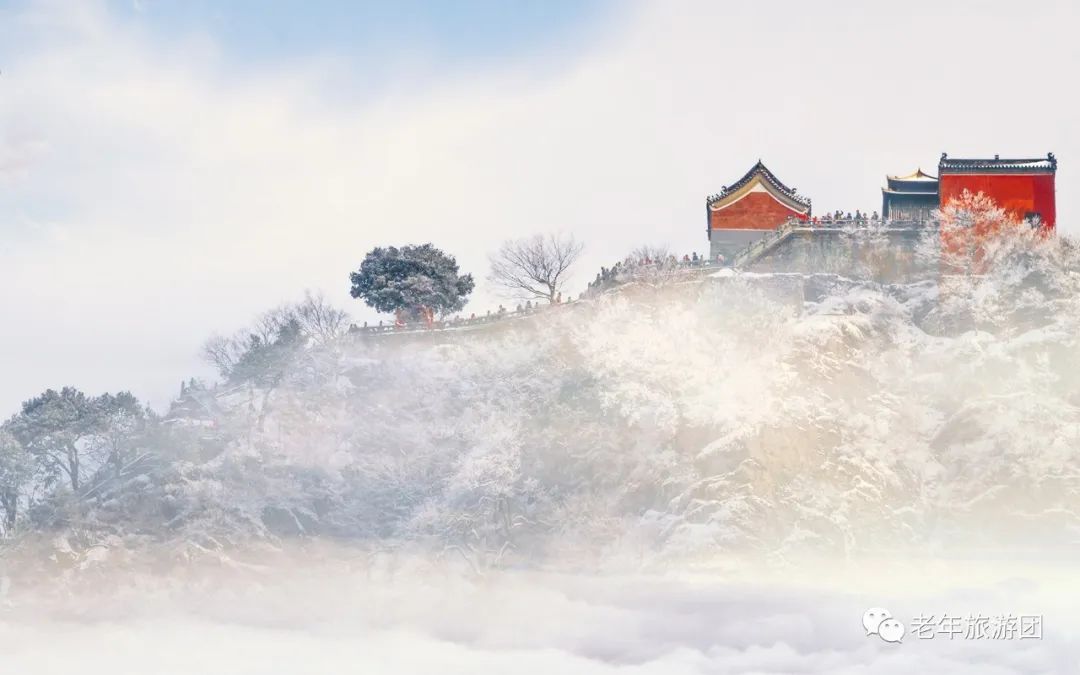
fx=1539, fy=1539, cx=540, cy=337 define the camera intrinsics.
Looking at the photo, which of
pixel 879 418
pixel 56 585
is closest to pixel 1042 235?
pixel 879 418

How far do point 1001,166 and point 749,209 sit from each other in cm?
1307

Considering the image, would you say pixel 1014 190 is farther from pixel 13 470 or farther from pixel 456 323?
pixel 13 470

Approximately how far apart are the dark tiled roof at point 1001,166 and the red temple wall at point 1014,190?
0.21 metres

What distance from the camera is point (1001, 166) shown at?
77.7 meters

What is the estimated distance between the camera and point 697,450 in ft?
236

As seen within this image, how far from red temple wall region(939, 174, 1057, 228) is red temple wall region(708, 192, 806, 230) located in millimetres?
8290

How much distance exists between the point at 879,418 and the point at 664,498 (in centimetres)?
1080

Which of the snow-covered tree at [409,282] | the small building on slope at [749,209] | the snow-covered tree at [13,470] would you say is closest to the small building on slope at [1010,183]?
the small building on slope at [749,209]

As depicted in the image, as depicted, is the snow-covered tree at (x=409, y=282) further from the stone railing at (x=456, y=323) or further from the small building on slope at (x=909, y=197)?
the small building on slope at (x=909, y=197)

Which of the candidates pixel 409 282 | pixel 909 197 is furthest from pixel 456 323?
pixel 909 197

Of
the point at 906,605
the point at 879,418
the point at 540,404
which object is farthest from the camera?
the point at 540,404

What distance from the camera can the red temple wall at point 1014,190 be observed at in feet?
253

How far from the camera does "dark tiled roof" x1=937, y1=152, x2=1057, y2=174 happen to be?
77625mm

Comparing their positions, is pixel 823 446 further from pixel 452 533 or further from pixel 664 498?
pixel 452 533
